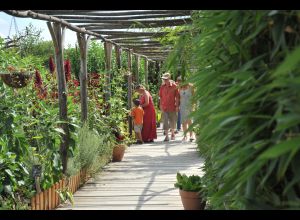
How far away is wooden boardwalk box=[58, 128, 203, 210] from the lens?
15.2ft

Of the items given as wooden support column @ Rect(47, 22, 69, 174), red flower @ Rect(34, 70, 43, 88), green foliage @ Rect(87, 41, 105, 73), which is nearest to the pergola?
wooden support column @ Rect(47, 22, 69, 174)

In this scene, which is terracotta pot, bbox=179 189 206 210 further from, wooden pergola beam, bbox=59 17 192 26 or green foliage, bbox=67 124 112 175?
wooden pergola beam, bbox=59 17 192 26

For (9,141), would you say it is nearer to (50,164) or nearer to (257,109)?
(50,164)

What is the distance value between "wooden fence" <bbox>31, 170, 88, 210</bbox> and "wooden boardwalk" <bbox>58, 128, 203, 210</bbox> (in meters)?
0.10

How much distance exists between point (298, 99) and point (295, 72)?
87 mm

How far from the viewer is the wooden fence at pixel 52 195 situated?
403cm

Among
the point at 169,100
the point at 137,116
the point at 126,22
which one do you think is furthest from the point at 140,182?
the point at 169,100

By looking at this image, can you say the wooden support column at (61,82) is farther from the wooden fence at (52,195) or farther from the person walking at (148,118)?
the person walking at (148,118)

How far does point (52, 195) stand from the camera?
4.40m

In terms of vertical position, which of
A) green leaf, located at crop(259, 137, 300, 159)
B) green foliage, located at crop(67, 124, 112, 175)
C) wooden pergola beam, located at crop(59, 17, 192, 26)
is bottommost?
green foliage, located at crop(67, 124, 112, 175)

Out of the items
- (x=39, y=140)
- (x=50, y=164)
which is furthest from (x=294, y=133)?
(x=39, y=140)

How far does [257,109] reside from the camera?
1124 mm

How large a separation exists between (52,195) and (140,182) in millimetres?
1540

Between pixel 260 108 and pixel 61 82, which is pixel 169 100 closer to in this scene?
pixel 61 82
